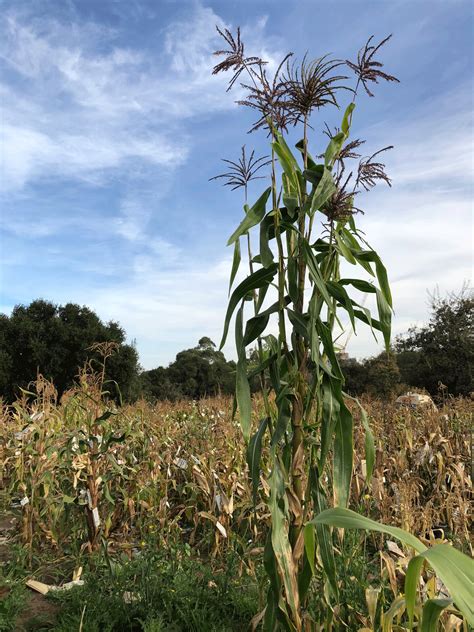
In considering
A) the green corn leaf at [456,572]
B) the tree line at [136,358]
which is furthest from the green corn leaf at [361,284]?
the tree line at [136,358]

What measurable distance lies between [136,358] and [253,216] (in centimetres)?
1707

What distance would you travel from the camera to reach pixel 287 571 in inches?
67.1

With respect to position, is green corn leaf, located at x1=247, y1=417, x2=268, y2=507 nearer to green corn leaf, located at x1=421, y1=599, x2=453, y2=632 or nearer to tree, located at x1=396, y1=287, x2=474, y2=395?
green corn leaf, located at x1=421, y1=599, x2=453, y2=632

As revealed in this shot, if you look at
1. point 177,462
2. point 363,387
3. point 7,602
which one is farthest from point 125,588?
point 363,387

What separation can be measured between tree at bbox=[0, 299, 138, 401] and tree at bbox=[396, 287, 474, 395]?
9.68 metres

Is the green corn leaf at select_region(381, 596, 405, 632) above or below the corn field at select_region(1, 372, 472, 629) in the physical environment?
below

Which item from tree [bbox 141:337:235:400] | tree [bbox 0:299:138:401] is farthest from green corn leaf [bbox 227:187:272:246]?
tree [bbox 141:337:235:400]

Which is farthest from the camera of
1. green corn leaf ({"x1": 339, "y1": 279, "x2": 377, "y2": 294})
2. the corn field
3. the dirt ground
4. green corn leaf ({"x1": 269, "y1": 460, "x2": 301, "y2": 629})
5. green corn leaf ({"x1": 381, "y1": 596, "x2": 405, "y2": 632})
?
the corn field

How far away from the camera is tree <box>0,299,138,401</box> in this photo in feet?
59.8

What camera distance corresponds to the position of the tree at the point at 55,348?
18234mm

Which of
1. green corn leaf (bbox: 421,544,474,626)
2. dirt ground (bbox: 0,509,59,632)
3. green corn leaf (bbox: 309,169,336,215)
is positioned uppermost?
green corn leaf (bbox: 309,169,336,215)

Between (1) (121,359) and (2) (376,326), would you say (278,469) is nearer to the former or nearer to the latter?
(2) (376,326)

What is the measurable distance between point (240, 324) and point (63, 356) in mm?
18079

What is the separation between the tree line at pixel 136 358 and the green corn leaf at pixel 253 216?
1368 centimetres
